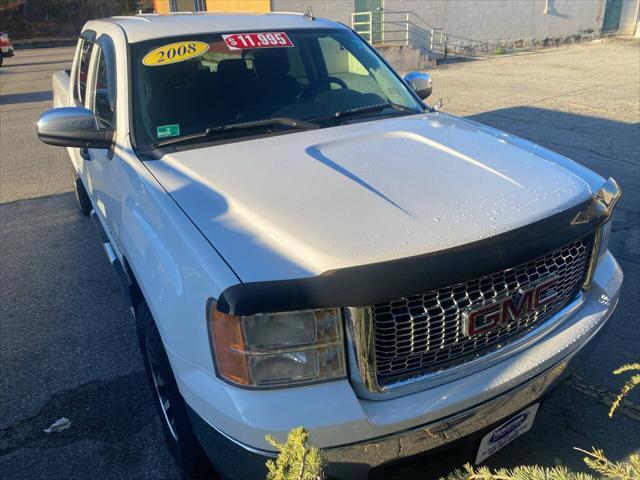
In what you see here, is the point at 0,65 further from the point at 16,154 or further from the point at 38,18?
the point at 38,18

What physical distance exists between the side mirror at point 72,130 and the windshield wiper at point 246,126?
1.27ft

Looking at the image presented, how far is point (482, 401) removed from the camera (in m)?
1.93

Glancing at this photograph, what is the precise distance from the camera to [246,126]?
2.96 metres

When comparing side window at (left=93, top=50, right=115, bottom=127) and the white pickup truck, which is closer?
the white pickup truck

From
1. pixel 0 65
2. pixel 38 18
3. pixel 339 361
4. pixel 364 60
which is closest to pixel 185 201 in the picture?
pixel 339 361

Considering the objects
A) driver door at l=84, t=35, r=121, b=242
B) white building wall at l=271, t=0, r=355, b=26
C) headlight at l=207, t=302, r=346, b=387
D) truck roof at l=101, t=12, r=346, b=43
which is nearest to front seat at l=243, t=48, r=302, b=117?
truck roof at l=101, t=12, r=346, b=43

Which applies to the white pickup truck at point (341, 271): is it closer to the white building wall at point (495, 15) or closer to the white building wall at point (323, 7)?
the white building wall at point (323, 7)

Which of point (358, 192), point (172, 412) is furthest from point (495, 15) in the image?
point (172, 412)

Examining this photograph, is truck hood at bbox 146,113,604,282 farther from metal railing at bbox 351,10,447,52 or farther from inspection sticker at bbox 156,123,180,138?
metal railing at bbox 351,10,447,52

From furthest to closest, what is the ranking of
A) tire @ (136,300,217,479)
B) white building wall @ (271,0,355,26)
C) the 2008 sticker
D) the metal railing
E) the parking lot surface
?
the metal railing < white building wall @ (271,0,355,26) < the 2008 sticker < the parking lot surface < tire @ (136,300,217,479)

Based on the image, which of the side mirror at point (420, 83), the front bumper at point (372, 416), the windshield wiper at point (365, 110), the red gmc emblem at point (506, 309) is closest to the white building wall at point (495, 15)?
the side mirror at point (420, 83)

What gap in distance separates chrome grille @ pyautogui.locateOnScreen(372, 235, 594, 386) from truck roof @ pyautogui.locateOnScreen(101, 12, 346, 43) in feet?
7.54

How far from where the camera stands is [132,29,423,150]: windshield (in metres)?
2.94

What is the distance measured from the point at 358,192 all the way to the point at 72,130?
166 centimetres
